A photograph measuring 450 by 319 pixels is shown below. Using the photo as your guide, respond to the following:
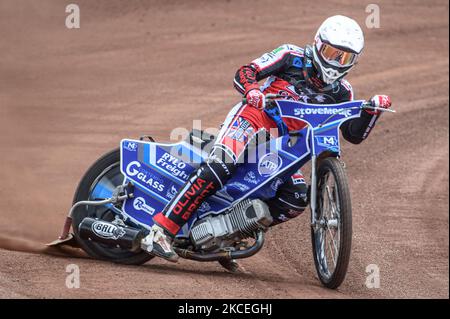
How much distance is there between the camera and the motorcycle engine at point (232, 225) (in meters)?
7.97

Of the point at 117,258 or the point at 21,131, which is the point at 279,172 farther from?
the point at 21,131

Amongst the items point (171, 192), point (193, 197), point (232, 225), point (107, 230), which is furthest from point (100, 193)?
point (232, 225)

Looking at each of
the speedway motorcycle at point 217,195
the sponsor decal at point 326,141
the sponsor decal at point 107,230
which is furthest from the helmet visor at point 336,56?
the sponsor decal at point 107,230

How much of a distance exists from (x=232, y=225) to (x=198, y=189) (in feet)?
1.48

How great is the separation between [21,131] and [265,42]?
20.1ft

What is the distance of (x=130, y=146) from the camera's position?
8320 mm

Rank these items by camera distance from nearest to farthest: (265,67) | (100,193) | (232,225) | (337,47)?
(337,47)
(232,225)
(265,67)
(100,193)

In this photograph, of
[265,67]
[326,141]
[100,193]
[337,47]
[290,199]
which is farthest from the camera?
[100,193]

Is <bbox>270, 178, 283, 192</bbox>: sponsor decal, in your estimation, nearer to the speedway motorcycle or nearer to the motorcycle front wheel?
the speedway motorcycle

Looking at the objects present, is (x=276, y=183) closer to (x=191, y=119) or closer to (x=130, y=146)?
(x=130, y=146)

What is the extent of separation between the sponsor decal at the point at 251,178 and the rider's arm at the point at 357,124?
0.94 meters

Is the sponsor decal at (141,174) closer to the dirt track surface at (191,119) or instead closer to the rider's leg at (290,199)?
the dirt track surface at (191,119)

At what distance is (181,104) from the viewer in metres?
14.3

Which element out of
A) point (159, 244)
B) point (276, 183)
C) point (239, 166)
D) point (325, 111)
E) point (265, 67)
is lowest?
point (159, 244)
